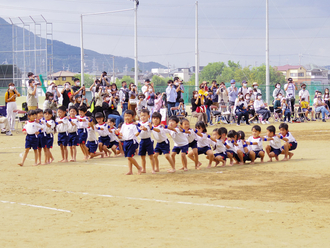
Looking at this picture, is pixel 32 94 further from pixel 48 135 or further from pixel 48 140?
pixel 48 140

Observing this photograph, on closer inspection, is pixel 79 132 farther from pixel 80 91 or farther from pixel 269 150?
pixel 80 91

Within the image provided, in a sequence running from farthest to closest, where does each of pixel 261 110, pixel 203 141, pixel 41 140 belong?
1. pixel 261 110
2. pixel 41 140
3. pixel 203 141

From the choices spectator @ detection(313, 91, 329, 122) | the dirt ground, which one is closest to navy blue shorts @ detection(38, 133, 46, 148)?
the dirt ground

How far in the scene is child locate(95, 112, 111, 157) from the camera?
13094mm

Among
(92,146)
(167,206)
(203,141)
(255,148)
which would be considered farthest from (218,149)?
(167,206)

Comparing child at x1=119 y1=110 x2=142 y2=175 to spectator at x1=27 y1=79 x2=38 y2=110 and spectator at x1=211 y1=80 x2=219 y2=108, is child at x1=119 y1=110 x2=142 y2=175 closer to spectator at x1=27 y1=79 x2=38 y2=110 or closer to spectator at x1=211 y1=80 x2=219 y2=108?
spectator at x1=27 y1=79 x2=38 y2=110

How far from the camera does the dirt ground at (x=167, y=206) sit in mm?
5496

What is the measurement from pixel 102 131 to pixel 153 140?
2.40 meters

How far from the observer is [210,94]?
23.3 meters

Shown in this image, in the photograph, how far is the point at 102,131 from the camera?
43.3 ft

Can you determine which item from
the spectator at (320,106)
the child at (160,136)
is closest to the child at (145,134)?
the child at (160,136)

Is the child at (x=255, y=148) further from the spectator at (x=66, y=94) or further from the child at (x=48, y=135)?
the spectator at (x=66, y=94)

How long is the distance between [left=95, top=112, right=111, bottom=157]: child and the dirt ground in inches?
63.1

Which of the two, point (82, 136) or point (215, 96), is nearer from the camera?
point (82, 136)
